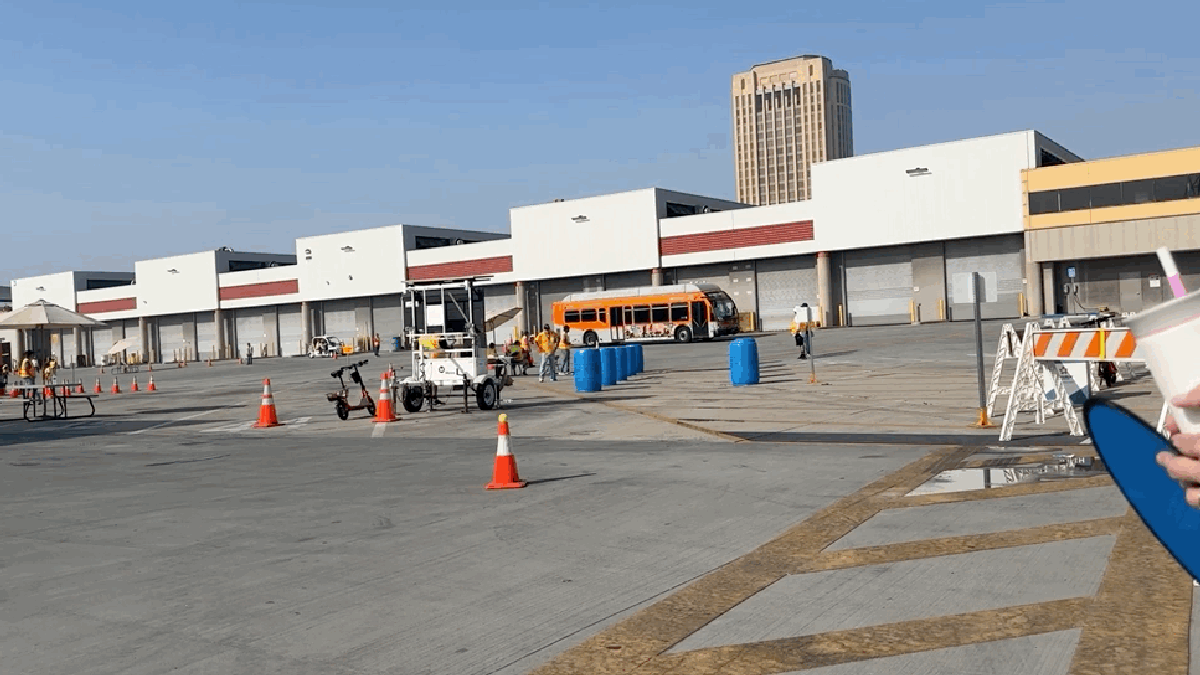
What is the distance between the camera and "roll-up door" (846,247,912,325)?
64250 millimetres

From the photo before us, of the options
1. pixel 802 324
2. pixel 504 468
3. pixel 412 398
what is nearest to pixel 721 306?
pixel 802 324

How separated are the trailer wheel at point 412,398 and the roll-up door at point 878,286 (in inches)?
1775

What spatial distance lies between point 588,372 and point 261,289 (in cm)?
6964

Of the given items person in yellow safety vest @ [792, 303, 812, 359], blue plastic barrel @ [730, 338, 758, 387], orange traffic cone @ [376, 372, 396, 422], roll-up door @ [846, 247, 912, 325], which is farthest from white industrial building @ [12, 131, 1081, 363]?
blue plastic barrel @ [730, 338, 758, 387]

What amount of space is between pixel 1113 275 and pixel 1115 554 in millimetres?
56663

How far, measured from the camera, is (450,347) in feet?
77.6

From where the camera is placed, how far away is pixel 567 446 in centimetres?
1600

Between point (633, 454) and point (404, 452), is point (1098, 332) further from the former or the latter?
point (404, 452)

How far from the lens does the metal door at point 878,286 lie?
211 feet

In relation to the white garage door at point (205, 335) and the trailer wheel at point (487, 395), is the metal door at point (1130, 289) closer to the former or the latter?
the trailer wheel at point (487, 395)

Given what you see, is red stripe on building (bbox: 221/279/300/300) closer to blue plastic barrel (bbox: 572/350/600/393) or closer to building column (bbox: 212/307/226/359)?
building column (bbox: 212/307/226/359)

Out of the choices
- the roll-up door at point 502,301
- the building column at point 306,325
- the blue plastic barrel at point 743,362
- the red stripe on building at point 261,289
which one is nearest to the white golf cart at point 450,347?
the blue plastic barrel at point 743,362

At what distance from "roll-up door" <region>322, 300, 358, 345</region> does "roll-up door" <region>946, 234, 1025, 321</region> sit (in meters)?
46.7

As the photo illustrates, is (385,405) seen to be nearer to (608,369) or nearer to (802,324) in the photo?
(608,369)
